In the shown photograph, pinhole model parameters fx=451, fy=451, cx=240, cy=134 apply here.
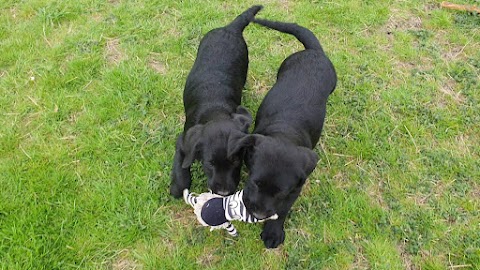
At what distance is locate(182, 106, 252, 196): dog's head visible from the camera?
3004 millimetres

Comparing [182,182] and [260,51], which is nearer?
[182,182]

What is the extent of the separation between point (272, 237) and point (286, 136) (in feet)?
2.55

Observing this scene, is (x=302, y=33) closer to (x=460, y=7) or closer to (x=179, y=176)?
(x=179, y=176)

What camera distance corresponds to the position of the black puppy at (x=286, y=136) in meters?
2.80

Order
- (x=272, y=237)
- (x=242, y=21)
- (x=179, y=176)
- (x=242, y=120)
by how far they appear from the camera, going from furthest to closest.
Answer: (x=242, y=21)
(x=179, y=176)
(x=272, y=237)
(x=242, y=120)

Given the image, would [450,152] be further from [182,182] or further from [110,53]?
[110,53]

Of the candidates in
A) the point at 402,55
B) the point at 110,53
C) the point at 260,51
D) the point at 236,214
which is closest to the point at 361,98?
the point at 402,55

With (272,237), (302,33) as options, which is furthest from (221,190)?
(302,33)

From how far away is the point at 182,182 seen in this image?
11.6 feet

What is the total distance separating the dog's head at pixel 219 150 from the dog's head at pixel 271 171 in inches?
5.3

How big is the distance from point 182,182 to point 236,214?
61 centimetres

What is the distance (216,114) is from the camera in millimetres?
3463

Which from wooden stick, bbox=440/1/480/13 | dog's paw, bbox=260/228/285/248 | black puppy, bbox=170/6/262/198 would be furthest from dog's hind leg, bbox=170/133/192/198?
wooden stick, bbox=440/1/480/13

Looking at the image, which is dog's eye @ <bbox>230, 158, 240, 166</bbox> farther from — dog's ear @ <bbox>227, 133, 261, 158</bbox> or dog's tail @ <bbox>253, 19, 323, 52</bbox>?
dog's tail @ <bbox>253, 19, 323, 52</bbox>
